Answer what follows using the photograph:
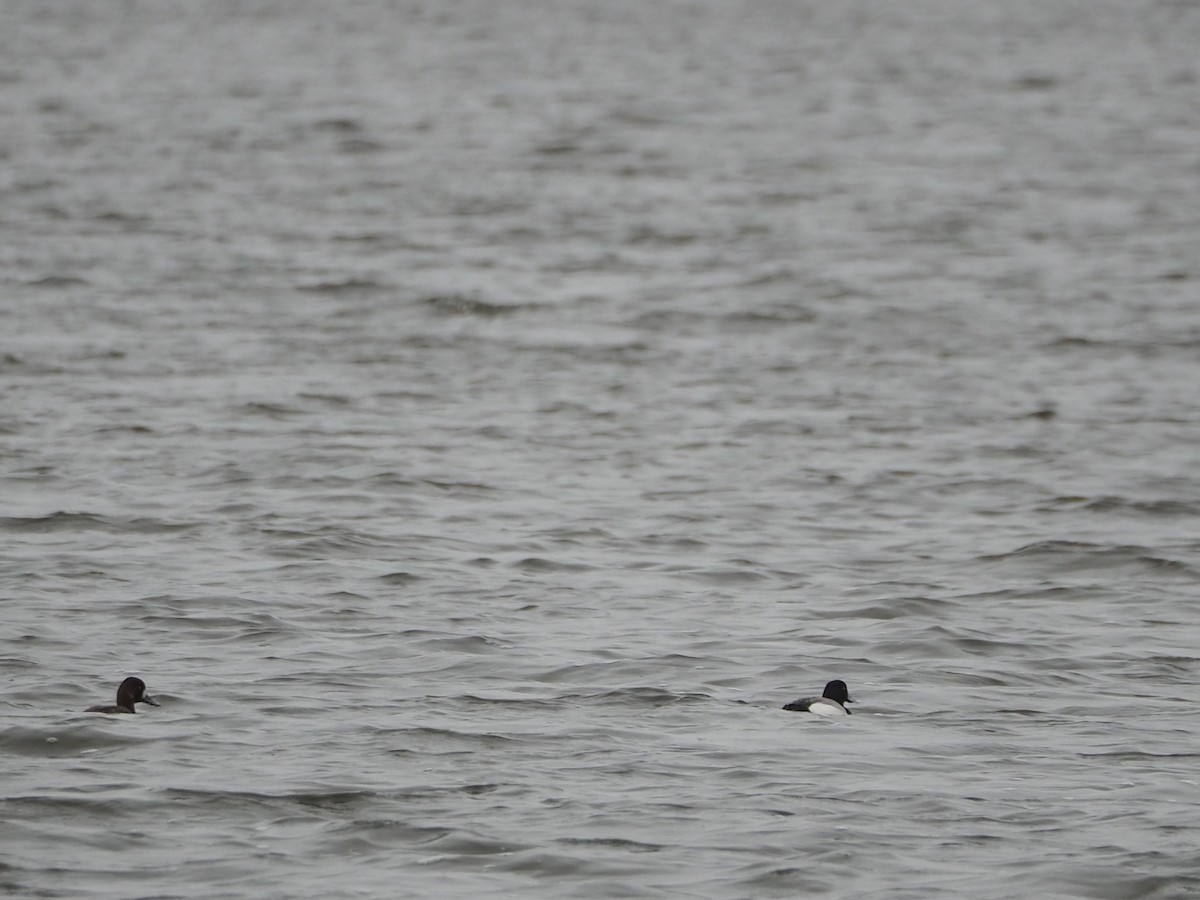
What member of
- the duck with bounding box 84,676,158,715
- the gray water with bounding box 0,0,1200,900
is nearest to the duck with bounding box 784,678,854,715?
the gray water with bounding box 0,0,1200,900

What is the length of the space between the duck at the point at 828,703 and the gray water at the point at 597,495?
0.13 metres

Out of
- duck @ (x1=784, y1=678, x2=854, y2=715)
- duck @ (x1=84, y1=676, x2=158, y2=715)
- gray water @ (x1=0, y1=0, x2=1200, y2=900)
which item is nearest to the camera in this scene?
gray water @ (x1=0, y1=0, x2=1200, y2=900)

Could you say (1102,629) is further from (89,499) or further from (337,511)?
(89,499)

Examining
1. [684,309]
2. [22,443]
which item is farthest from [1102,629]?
[684,309]

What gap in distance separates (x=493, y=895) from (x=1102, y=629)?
6.47 meters

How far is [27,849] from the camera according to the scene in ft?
30.7

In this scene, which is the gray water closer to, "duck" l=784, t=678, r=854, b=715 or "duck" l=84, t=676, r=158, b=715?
"duck" l=784, t=678, r=854, b=715

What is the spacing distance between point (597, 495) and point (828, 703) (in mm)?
6415

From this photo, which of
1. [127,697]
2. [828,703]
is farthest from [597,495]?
[127,697]

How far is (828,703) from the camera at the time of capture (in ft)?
38.1

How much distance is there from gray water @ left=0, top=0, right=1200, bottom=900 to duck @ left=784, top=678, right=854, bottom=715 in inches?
5.1

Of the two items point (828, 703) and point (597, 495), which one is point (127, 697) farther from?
point (597, 495)

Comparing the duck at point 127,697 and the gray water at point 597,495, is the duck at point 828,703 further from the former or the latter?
the duck at point 127,697

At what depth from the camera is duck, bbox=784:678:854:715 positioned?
38.0 ft
